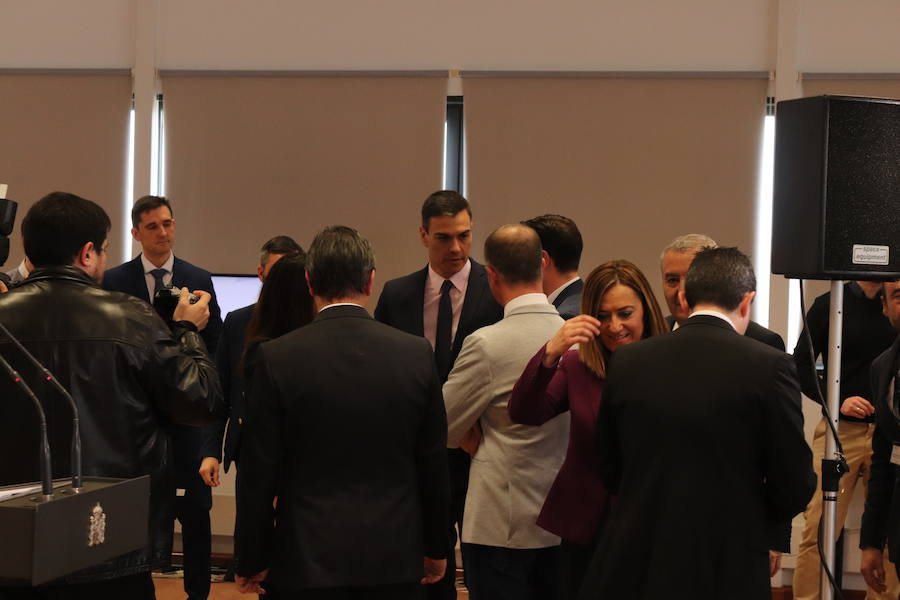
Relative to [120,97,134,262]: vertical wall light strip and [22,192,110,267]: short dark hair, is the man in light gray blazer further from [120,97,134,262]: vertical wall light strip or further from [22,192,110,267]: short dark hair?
[120,97,134,262]: vertical wall light strip

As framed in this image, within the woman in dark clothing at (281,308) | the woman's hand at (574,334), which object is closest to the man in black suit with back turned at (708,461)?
the woman's hand at (574,334)

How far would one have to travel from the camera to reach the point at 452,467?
11.4ft

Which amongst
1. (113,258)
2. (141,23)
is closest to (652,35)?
(141,23)

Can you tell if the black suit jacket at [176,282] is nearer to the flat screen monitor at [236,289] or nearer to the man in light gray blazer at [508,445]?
the flat screen monitor at [236,289]

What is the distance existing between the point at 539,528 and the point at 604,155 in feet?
10.6

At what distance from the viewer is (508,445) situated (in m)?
2.98

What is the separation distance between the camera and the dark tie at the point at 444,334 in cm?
361

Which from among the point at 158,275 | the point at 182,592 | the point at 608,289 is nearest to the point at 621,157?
the point at 158,275

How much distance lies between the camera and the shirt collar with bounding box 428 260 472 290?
3.72m

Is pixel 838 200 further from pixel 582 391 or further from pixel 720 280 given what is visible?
pixel 582 391

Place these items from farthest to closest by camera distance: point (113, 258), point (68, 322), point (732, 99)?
point (113, 258) < point (732, 99) < point (68, 322)

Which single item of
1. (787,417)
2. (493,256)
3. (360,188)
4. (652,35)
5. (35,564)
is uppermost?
(652,35)

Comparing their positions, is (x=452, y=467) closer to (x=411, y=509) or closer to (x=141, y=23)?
(x=411, y=509)

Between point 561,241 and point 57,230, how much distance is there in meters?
1.64
